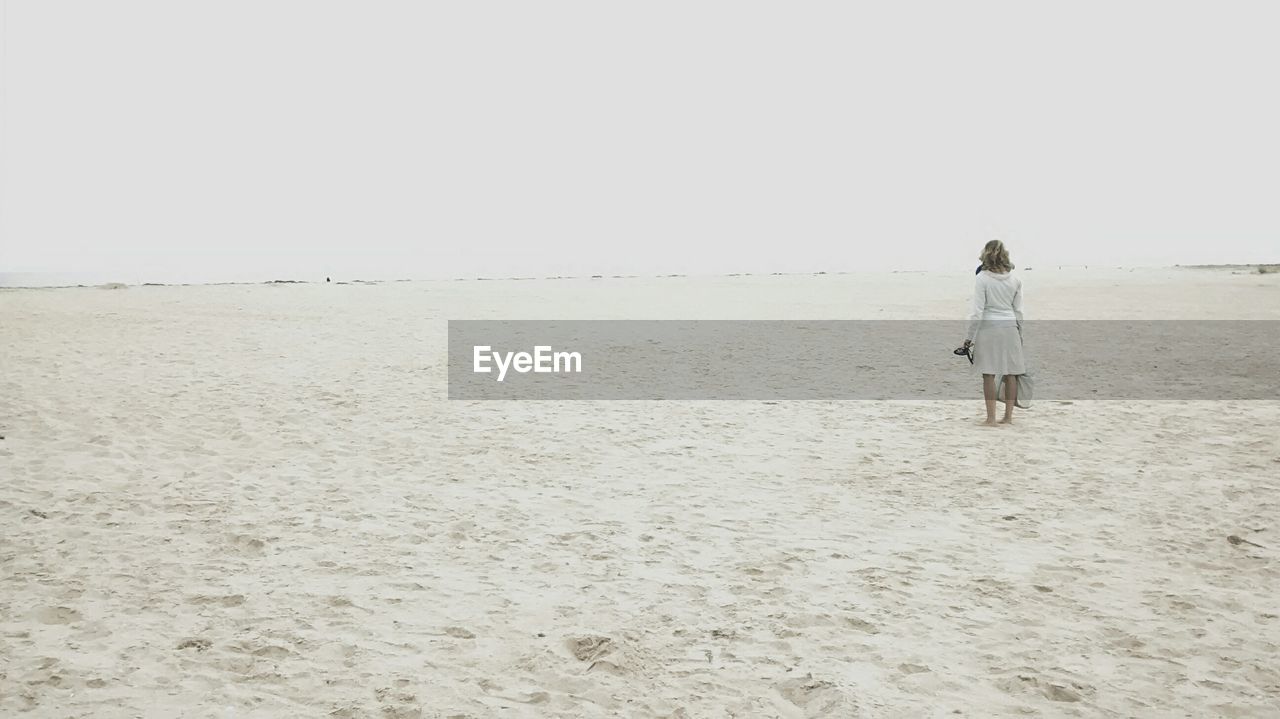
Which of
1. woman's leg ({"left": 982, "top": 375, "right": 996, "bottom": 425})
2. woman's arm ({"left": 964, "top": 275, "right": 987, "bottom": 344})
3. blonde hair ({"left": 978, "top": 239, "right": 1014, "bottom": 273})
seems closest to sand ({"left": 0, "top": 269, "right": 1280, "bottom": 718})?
woman's leg ({"left": 982, "top": 375, "right": 996, "bottom": 425})

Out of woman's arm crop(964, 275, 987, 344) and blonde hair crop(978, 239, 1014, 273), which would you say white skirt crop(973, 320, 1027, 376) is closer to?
woman's arm crop(964, 275, 987, 344)

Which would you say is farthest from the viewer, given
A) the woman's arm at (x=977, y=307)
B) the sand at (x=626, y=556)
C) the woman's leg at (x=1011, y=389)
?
the woman's leg at (x=1011, y=389)

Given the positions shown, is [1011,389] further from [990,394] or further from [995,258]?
[995,258]

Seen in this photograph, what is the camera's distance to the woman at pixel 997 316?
8891mm

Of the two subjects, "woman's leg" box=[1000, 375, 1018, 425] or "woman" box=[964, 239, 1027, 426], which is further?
"woman's leg" box=[1000, 375, 1018, 425]

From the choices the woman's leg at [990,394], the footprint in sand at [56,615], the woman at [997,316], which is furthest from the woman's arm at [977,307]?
the footprint in sand at [56,615]

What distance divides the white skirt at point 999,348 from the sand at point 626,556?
67cm

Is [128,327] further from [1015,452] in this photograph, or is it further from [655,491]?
[1015,452]

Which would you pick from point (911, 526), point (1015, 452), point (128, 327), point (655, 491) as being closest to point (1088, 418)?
point (1015, 452)

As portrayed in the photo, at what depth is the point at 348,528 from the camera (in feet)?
19.3

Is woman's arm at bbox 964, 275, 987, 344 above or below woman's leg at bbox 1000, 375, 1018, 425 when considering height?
above

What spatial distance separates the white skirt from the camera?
353 inches

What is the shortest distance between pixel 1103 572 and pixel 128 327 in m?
18.2

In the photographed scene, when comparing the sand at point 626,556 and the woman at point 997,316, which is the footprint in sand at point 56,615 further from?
the woman at point 997,316
